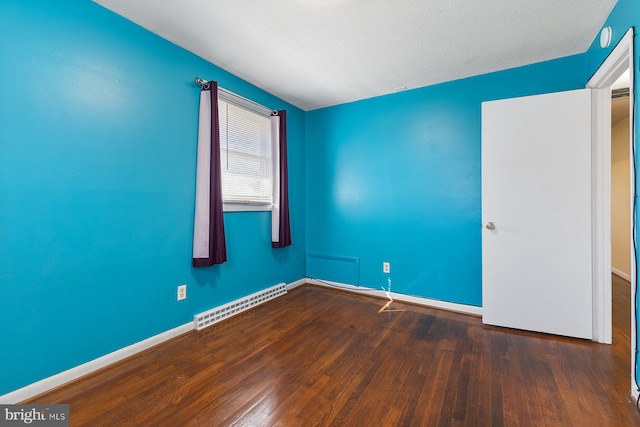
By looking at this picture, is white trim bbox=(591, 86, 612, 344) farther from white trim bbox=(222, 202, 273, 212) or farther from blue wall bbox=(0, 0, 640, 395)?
white trim bbox=(222, 202, 273, 212)

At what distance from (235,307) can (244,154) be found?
1.57 m

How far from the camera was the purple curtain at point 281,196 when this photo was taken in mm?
3188

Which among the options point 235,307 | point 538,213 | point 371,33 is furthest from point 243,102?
point 538,213

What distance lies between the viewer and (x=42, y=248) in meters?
1.58

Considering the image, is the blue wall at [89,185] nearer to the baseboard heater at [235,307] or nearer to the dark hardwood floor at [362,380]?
the baseboard heater at [235,307]

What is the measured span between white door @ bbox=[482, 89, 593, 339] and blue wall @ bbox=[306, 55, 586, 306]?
0.25 metres

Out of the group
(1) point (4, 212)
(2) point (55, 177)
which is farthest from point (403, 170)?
(1) point (4, 212)

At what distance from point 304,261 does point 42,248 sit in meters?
2.70

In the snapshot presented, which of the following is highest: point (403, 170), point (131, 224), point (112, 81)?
point (112, 81)

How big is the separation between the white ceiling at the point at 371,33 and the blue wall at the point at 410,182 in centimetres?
25

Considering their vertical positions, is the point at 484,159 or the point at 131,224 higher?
the point at 484,159

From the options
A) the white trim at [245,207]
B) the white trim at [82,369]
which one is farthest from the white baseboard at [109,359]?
the white trim at [245,207]

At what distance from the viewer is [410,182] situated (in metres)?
3.09

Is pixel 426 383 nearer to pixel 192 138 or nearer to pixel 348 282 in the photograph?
pixel 348 282
